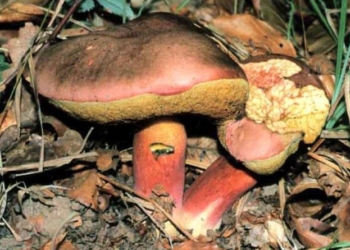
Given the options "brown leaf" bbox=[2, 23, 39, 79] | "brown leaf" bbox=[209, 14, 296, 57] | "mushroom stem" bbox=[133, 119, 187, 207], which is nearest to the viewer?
"mushroom stem" bbox=[133, 119, 187, 207]

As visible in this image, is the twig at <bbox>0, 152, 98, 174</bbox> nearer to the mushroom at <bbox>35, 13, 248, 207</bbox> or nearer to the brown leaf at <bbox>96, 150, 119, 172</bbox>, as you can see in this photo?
the brown leaf at <bbox>96, 150, 119, 172</bbox>

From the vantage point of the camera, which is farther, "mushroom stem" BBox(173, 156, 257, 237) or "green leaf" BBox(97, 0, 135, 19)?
"green leaf" BBox(97, 0, 135, 19)

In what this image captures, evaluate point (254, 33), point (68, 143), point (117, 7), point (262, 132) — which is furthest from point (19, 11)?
point (262, 132)

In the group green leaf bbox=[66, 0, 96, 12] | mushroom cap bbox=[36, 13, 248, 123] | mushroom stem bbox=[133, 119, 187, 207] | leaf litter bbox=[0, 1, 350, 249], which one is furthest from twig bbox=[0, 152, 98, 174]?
green leaf bbox=[66, 0, 96, 12]

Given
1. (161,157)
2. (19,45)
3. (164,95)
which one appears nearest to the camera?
(164,95)

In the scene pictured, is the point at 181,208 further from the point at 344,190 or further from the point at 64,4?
the point at 64,4

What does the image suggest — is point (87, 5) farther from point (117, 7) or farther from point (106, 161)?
point (106, 161)

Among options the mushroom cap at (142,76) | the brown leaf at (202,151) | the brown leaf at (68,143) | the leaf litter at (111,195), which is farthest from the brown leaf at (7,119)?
the brown leaf at (202,151)
